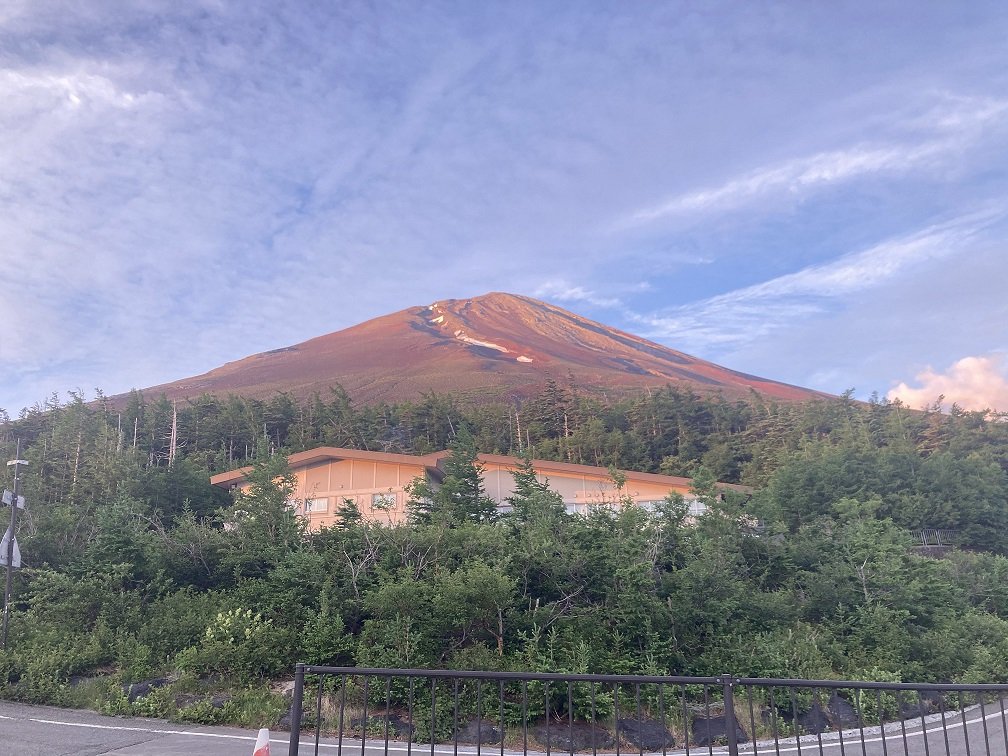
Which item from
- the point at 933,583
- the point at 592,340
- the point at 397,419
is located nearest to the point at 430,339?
the point at 592,340

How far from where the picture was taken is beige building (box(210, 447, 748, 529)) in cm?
2400

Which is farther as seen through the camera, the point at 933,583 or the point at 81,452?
the point at 81,452

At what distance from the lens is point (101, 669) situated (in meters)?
11.4

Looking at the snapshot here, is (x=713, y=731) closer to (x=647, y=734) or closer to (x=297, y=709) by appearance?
(x=647, y=734)

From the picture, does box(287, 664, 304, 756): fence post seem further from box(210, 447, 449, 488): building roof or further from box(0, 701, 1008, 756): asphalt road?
box(210, 447, 449, 488): building roof

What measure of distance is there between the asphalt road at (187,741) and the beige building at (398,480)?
1394 cm

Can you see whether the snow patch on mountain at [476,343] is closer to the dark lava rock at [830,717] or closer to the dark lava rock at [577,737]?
the dark lava rock at [830,717]

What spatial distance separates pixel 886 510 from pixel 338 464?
22528 millimetres

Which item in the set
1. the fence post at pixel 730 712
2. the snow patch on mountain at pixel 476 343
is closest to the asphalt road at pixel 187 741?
the fence post at pixel 730 712

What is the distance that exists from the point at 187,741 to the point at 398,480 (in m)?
15.6

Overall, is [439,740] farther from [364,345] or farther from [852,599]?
[364,345]

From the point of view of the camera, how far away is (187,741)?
8453mm

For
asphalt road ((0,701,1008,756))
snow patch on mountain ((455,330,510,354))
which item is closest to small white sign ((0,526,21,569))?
asphalt road ((0,701,1008,756))

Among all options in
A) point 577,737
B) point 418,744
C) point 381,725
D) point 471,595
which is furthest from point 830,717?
point 381,725
